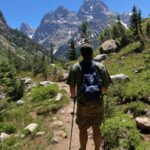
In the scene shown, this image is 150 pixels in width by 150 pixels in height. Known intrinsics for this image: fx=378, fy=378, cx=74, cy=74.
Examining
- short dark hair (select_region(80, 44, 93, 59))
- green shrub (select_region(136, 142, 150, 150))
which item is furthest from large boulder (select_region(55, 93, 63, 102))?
short dark hair (select_region(80, 44, 93, 59))

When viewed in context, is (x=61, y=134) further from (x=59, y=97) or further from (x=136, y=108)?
(x=59, y=97)

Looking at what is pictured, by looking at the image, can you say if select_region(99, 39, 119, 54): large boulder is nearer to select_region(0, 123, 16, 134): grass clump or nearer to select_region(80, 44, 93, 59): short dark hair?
select_region(0, 123, 16, 134): grass clump

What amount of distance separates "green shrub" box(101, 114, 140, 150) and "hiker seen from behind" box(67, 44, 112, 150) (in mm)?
1862

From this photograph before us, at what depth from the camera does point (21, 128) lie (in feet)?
57.4


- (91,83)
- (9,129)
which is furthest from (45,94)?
(91,83)

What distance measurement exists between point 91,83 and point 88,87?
0.14 m

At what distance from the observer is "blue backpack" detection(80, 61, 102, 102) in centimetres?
998

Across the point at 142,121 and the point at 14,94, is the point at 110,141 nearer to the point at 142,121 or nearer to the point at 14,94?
the point at 142,121

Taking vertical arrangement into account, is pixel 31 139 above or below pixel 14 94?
below

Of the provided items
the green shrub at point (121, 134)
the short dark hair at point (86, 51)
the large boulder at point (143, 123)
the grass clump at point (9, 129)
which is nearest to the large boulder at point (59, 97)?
the grass clump at point (9, 129)

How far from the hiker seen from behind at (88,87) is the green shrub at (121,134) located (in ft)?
6.11

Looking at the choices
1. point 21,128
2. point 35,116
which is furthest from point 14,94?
point 21,128

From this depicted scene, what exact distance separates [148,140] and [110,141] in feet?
4.57

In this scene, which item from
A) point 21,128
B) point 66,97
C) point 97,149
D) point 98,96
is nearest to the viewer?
point 98,96
